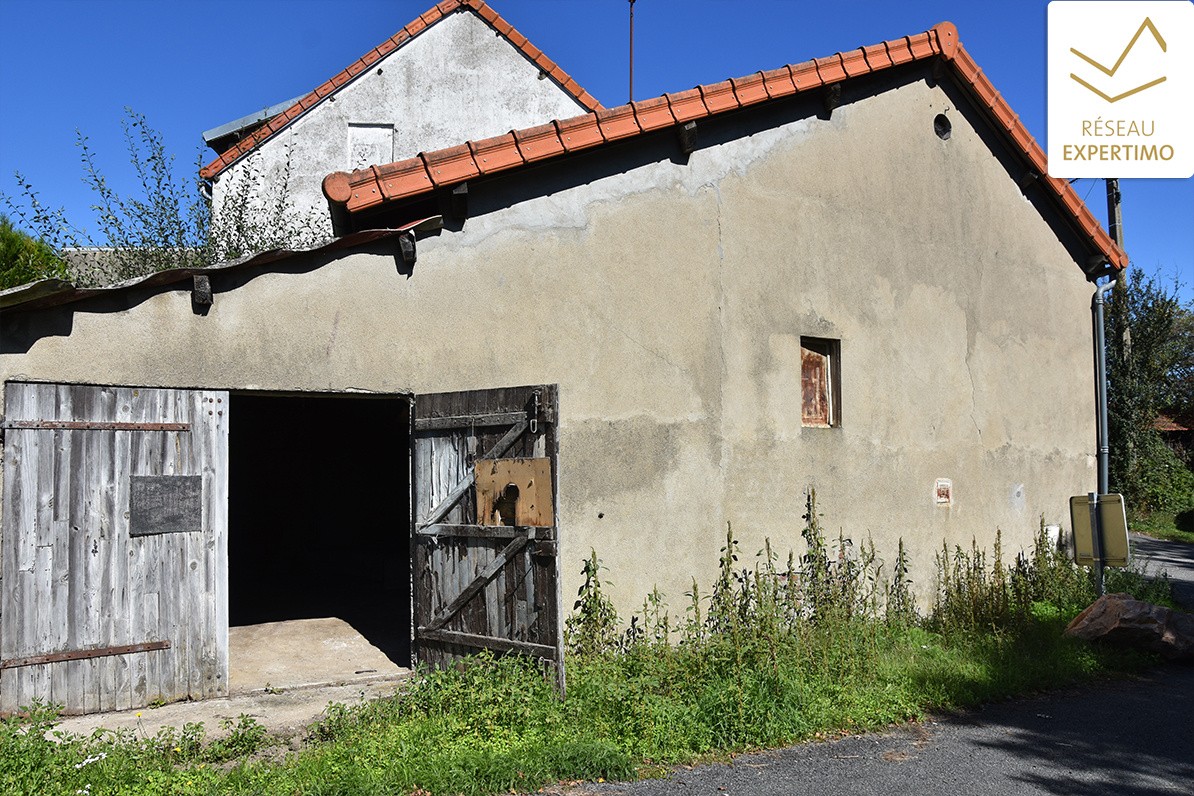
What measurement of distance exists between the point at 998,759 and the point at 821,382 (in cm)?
406

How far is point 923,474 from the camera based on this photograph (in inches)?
380

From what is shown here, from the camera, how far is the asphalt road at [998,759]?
521 cm

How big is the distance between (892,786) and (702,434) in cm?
332

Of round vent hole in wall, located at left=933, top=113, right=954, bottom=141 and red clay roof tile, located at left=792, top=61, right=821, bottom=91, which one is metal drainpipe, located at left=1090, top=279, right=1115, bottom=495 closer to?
round vent hole in wall, located at left=933, top=113, right=954, bottom=141

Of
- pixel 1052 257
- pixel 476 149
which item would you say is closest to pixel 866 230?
pixel 1052 257

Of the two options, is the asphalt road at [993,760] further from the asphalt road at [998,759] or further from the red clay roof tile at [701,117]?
the red clay roof tile at [701,117]

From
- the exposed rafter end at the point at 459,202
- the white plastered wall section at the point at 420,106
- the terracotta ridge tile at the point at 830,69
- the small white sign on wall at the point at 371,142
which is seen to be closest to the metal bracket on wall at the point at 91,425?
the exposed rafter end at the point at 459,202

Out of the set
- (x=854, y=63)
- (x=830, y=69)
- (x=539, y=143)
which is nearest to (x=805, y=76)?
(x=830, y=69)

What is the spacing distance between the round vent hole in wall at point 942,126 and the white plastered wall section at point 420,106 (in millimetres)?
7882

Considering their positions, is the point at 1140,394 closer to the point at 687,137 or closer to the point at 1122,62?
the point at 1122,62

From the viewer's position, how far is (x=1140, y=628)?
847 centimetres

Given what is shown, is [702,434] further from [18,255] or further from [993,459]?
[18,255]

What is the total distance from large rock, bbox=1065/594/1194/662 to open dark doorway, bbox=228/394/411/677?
26.8ft

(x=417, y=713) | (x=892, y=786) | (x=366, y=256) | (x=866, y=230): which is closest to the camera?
(x=892, y=786)
